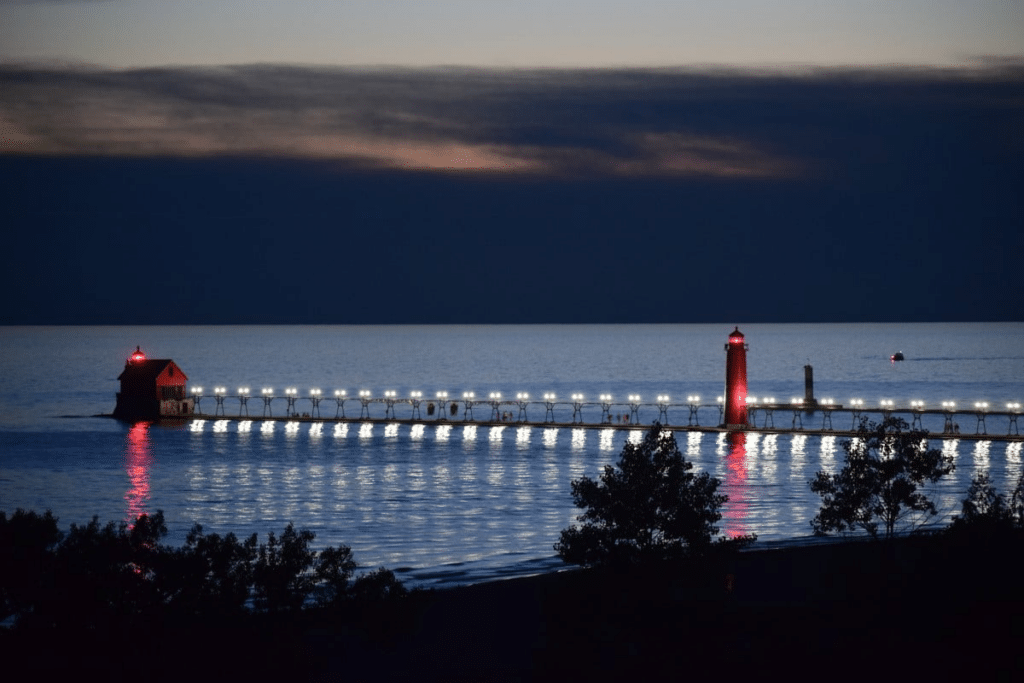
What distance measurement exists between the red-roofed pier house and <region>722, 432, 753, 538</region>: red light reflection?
4826 cm

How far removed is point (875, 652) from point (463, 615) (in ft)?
36.3

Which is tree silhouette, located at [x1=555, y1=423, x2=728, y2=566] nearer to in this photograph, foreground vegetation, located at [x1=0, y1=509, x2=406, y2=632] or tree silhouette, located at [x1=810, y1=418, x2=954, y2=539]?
tree silhouette, located at [x1=810, y1=418, x2=954, y2=539]

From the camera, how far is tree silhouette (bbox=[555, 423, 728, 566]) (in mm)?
32312

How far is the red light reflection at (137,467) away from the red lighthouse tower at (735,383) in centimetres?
3942

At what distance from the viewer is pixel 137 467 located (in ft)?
266

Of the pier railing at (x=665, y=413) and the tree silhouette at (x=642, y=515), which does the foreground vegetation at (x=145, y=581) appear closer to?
the tree silhouette at (x=642, y=515)

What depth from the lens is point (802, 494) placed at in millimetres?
65438

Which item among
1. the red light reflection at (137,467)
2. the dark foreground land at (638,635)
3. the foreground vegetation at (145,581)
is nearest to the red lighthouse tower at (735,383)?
the red light reflection at (137,467)

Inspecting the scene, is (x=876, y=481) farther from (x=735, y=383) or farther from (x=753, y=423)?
(x=753, y=423)

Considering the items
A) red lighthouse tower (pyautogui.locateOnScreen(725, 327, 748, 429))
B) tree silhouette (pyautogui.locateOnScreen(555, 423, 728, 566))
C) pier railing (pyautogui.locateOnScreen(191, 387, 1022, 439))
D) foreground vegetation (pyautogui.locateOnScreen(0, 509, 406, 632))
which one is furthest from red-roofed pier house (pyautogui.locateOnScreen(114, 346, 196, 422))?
foreground vegetation (pyautogui.locateOnScreen(0, 509, 406, 632))

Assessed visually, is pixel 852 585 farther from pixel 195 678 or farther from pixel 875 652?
pixel 195 678

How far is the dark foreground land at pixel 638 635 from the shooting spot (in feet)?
80.5

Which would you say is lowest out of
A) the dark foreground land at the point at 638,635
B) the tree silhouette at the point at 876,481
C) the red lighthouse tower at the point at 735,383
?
the dark foreground land at the point at 638,635

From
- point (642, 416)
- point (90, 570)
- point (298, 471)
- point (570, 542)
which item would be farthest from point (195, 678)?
point (642, 416)
